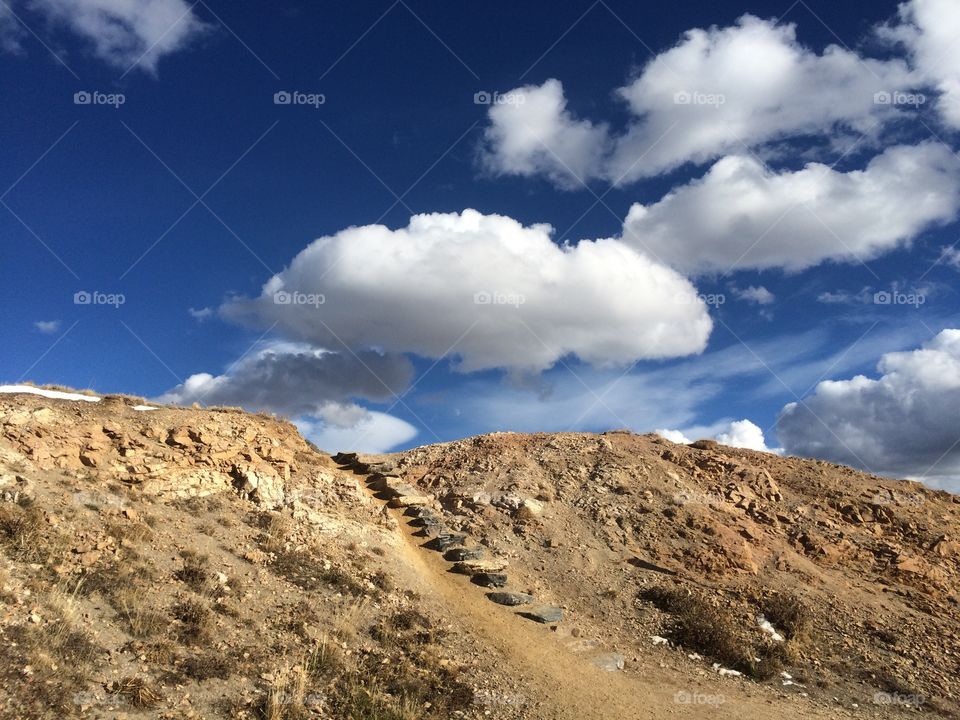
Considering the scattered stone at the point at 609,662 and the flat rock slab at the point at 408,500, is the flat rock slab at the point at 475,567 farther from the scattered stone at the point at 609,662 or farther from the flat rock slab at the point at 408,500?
the scattered stone at the point at 609,662

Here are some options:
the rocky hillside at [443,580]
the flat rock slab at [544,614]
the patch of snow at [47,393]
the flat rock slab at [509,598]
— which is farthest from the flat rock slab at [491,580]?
the patch of snow at [47,393]

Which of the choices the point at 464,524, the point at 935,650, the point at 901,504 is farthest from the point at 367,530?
the point at 901,504

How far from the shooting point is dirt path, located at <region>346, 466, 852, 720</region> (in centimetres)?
1285

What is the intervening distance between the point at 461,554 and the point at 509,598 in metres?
2.62

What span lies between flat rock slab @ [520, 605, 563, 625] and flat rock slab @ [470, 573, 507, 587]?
1301 mm

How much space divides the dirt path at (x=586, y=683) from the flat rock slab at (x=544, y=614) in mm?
275

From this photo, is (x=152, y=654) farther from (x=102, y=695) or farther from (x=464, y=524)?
(x=464, y=524)

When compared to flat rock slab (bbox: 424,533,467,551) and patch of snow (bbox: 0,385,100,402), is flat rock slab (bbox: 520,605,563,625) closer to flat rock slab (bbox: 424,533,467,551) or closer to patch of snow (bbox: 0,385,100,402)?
flat rock slab (bbox: 424,533,467,551)

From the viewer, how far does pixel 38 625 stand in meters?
10.3

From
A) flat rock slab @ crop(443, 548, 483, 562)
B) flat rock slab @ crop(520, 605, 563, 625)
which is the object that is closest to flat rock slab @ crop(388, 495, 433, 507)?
flat rock slab @ crop(443, 548, 483, 562)

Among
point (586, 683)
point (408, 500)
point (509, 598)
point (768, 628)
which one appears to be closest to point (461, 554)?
point (509, 598)

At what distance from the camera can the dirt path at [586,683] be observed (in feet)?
42.2

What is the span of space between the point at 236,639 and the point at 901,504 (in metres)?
26.0

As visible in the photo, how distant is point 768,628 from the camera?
17109 millimetres
